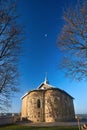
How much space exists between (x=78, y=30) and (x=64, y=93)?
1080 inches

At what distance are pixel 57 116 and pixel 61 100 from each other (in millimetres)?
3876

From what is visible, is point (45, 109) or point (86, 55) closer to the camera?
point (86, 55)

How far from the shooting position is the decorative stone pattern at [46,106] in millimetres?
34125

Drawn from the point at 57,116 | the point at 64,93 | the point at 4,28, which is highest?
the point at 4,28

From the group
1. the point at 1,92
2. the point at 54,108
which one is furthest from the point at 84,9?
the point at 54,108

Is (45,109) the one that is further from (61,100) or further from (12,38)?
(12,38)

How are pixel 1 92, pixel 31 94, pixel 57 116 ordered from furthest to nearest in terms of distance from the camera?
pixel 31 94
pixel 57 116
pixel 1 92

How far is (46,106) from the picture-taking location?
3512 centimetres

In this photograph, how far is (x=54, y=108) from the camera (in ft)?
113

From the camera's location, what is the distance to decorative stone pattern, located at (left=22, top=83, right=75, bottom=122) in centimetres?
3412

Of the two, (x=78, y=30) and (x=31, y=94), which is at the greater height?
(x=78, y=30)

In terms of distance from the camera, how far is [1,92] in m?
15.1

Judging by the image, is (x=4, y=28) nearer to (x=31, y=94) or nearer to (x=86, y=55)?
(x=86, y=55)

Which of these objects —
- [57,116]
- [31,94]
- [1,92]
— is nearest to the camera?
[1,92]
